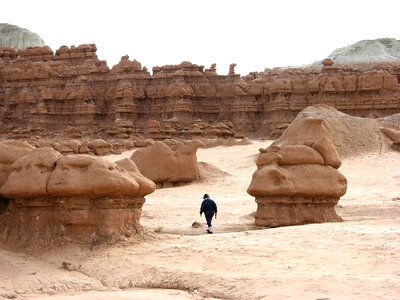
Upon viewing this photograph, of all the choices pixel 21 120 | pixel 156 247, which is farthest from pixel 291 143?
pixel 21 120

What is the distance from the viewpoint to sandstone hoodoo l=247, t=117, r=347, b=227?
1191cm

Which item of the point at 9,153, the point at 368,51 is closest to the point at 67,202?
the point at 9,153

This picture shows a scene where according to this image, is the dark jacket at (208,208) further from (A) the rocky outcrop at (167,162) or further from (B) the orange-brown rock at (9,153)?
(A) the rocky outcrop at (167,162)

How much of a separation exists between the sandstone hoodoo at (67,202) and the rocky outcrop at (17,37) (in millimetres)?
66199

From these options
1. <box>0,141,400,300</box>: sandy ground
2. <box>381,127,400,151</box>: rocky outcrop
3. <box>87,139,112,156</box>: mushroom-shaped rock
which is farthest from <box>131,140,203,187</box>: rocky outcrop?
<box>381,127,400,151</box>: rocky outcrop

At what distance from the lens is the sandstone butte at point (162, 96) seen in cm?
3841

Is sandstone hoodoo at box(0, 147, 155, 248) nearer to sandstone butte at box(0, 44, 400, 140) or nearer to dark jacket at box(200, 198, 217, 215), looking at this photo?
dark jacket at box(200, 198, 217, 215)

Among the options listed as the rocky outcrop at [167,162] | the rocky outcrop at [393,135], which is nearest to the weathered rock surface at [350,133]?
the rocky outcrop at [393,135]

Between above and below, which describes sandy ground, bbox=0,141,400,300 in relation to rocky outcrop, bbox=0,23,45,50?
below

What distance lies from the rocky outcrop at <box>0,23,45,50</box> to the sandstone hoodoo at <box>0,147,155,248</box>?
6620cm

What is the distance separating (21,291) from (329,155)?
7278 mm

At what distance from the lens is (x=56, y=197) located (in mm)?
9266

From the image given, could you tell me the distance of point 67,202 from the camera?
30.1 feet

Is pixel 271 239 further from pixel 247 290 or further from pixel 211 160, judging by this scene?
pixel 211 160
